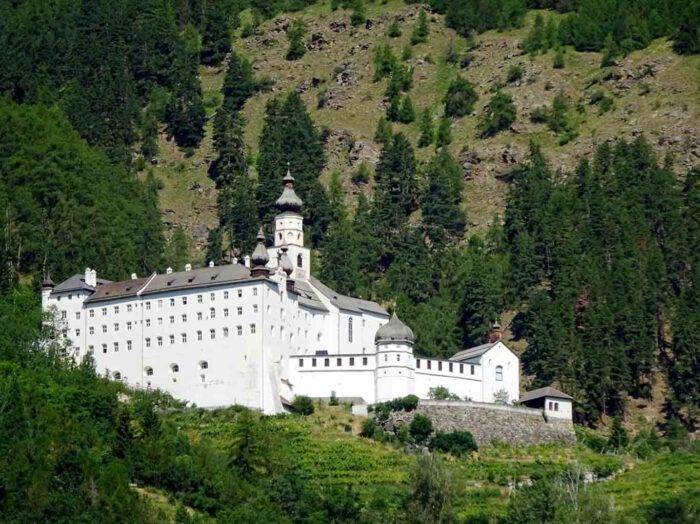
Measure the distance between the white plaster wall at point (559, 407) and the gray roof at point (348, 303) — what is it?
1269 centimetres

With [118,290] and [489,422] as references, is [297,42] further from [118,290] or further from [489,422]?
[489,422]

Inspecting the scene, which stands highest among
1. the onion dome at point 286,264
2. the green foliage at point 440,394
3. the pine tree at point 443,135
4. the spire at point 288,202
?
the pine tree at point 443,135

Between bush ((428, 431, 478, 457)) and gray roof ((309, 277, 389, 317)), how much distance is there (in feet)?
42.6

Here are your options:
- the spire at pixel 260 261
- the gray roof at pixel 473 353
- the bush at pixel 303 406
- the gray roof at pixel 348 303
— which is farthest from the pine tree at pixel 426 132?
the bush at pixel 303 406

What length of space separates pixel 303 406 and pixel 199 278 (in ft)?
28.8

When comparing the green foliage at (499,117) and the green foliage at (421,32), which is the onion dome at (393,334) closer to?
the green foliage at (499,117)

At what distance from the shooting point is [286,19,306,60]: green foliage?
158m

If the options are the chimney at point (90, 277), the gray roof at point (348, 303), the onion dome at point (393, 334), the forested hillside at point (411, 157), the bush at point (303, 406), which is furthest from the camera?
the forested hillside at point (411, 157)

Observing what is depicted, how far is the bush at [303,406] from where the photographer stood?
95.0 metres

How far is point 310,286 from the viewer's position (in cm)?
10594

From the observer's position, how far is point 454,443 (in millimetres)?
93875

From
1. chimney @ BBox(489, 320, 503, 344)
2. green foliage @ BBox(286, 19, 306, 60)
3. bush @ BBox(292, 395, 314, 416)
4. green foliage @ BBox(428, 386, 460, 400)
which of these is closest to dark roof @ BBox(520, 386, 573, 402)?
chimney @ BBox(489, 320, 503, 344)

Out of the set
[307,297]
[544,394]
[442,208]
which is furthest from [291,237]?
[442,208]

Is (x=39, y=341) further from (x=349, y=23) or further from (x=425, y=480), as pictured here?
(x=349, y=23)
